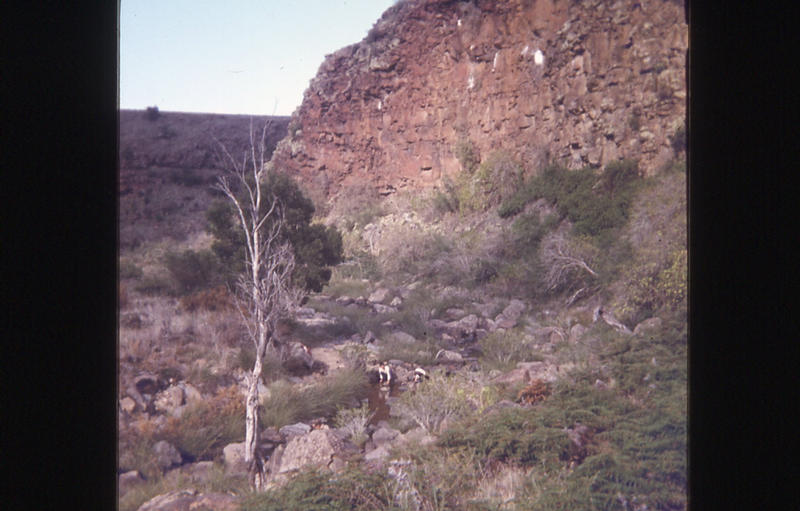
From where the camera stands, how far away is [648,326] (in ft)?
→ 11.9

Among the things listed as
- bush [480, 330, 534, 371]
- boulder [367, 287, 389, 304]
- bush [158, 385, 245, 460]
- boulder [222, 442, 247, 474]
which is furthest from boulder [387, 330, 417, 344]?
boulder [222, 442, 247, 474]

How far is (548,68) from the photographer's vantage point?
3.87 m

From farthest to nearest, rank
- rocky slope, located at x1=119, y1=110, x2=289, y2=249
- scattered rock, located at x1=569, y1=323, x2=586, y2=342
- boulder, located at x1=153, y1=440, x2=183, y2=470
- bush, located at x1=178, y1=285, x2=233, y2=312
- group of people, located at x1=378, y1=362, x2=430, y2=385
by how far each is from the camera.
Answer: scattered rock, located at x1=569, y1=323, x2=586, y2=342, group of people, located at x1=378, y1=362, x2=430, y2=385, bush, located at x1=178, y1=285, x2=233, y2=312, rocky slope, located at x1=119, y1=110, x2=289, y2=249, boulder, located at x1=153, y1=440, x2=183, y2=470

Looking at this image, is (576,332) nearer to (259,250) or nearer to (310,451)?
(310,451)

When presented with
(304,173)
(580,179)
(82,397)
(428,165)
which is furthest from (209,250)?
(580,179)

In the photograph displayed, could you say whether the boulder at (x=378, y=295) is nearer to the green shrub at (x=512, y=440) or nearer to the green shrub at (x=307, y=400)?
the green shrub at (x=307, y=400)

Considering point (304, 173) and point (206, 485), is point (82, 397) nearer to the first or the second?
point (206, 485)

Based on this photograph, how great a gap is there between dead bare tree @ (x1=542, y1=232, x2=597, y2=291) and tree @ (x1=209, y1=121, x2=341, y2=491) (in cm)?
174

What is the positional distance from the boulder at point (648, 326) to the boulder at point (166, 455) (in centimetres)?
335

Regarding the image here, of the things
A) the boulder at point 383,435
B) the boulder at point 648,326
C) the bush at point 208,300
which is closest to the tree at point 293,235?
the bush at point 208,300

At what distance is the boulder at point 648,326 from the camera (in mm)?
3611

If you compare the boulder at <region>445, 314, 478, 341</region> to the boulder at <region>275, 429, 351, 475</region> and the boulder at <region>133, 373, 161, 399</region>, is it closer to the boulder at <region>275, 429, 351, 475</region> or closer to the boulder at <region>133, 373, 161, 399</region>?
the boulder at <region>275, 429, 351, 475</region>

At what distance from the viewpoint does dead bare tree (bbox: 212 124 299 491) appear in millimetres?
3396
